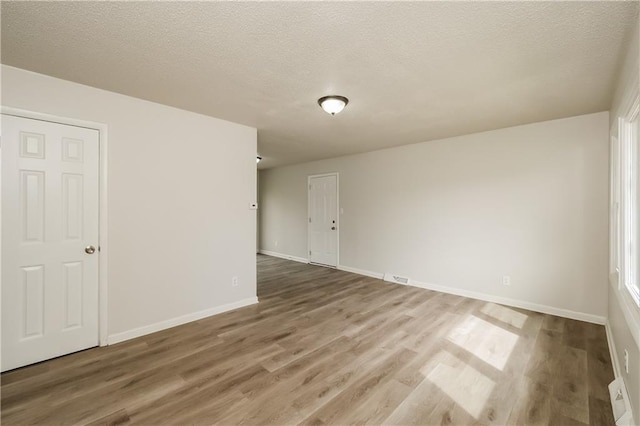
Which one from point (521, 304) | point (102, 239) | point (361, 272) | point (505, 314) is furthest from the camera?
point (361, 272)

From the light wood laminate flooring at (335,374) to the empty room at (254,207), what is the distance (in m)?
0.02

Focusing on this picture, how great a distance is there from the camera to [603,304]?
330 centimetres

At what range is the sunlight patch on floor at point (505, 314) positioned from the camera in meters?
3.36

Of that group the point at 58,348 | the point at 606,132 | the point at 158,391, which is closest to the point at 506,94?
the point at 606,132

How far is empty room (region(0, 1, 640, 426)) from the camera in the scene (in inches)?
72.3

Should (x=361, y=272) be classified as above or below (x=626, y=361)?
below

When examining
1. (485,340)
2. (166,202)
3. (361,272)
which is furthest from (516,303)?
(166,202)

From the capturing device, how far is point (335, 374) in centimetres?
231

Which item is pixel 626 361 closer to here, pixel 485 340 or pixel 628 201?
pixel 485 340

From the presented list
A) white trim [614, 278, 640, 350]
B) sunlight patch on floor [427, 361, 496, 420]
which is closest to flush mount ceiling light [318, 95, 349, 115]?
sunlight patch on floor [427, 361, 496, 420]

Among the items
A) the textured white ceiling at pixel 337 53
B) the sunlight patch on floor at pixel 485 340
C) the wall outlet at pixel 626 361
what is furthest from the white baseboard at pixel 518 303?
the textured white ceiling at pixel 337 53

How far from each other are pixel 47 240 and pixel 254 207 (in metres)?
2.17

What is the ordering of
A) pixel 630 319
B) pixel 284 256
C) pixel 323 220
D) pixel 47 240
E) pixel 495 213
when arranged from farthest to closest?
pixel 284 256
pixel 323 220
pixel 495 213
pixel 47 240
pixel 630 319

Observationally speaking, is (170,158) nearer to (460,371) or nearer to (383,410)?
(383,410)
